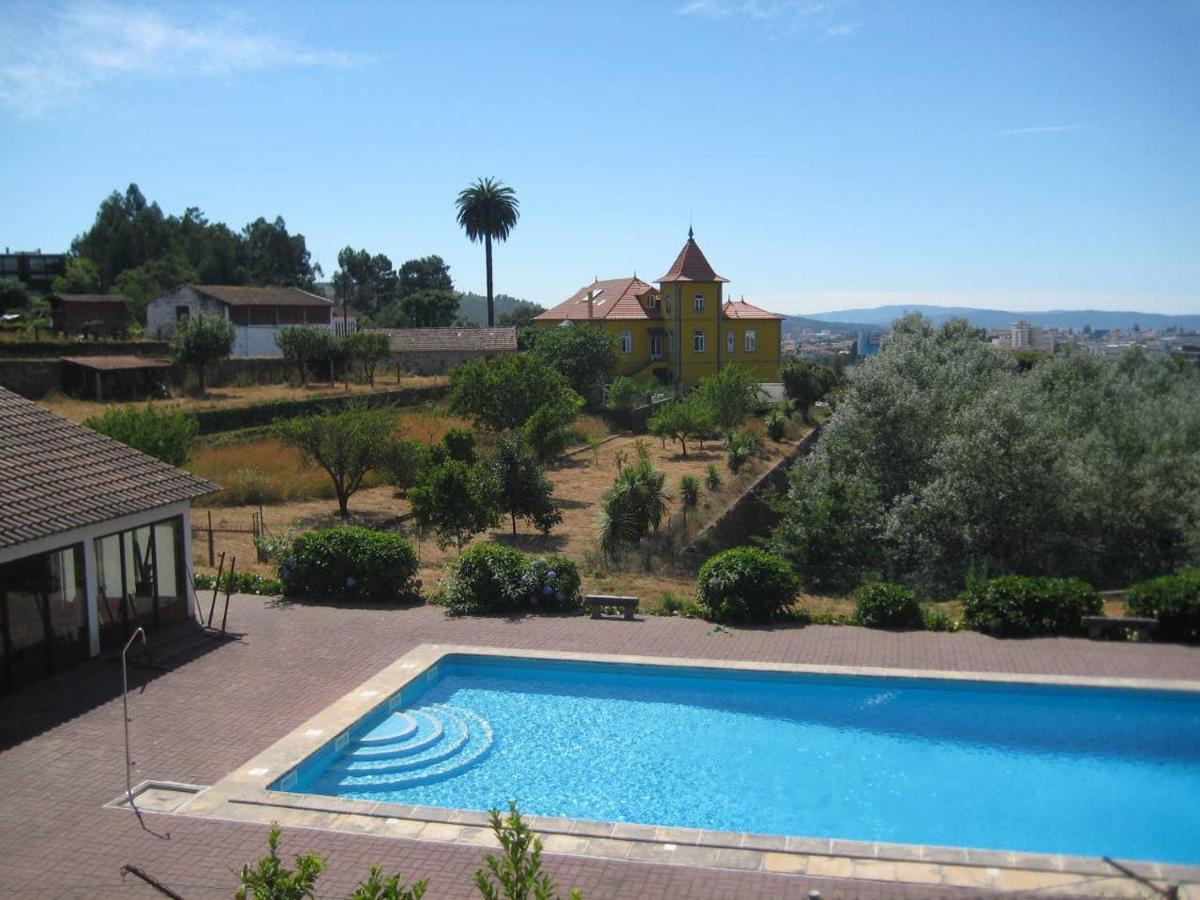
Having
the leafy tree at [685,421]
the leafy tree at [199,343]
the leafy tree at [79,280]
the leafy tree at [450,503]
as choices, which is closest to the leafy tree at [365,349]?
the leafy tree at [199,343]

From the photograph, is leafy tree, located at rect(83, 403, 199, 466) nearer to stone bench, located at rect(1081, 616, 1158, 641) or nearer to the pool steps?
the pool steps

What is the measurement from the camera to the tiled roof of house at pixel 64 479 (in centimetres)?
1270

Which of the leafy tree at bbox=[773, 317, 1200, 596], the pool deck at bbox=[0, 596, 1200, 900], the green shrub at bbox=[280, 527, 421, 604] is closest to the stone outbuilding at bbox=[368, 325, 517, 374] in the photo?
the leafy tree at bbox=[773, 317, 1200, 596]

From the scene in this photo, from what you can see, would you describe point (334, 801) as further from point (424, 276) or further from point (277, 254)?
point (424, 276)

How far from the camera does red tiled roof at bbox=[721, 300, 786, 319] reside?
201 ft

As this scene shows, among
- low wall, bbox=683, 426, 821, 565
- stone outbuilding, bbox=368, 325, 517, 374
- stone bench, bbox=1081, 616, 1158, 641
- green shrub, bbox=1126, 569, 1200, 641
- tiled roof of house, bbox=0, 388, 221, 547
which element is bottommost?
low wall, bbox=683, 426, 821, 565

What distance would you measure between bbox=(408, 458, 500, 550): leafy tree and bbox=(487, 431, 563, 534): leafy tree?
92.0 inches

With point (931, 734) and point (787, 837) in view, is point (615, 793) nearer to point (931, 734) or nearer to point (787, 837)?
point (787, 837)

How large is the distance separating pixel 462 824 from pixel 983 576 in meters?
11.1

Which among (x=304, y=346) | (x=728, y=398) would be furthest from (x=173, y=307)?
(x=728, y=398)

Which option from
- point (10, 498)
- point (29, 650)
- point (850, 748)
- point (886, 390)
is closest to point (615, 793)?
point (850, 748)

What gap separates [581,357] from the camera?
49.4m

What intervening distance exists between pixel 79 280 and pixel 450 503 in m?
68.3

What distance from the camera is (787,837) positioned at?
9250 mm
